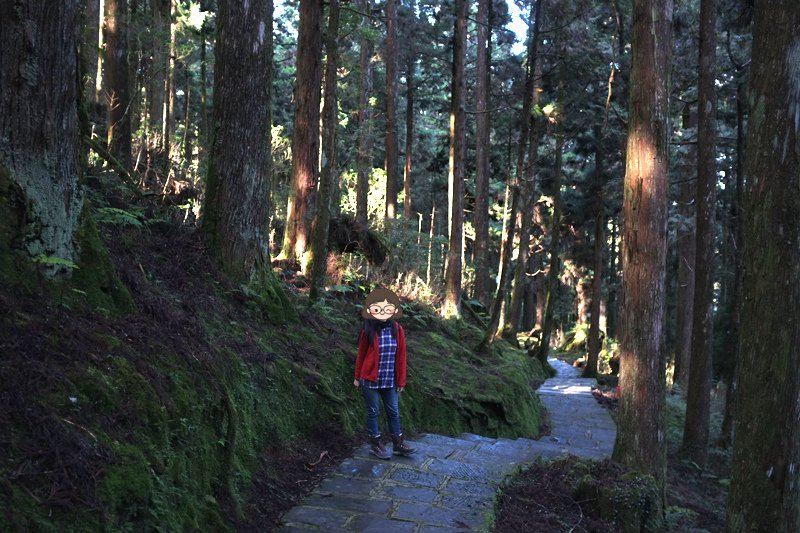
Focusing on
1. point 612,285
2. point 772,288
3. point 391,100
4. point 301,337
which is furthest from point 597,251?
point 772,288

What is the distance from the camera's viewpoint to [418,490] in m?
5.73

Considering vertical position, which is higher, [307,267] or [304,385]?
[307,267]

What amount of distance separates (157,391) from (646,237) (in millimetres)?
6199

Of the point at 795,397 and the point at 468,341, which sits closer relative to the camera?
the point at 795,397

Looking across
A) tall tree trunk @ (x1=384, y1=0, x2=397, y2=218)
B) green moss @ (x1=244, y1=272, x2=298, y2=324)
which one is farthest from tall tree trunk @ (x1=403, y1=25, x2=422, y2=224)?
green moss @ (x1=244, y1=272, x2=298, y2=324)

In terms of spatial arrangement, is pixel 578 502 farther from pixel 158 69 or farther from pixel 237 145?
pixel 158 69

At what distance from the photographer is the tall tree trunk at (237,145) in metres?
8.32

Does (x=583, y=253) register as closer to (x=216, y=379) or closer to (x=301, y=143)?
(x=301, y=143)

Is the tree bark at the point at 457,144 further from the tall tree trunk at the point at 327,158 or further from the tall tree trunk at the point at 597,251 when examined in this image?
the tall tree trunk at the point at 327,158

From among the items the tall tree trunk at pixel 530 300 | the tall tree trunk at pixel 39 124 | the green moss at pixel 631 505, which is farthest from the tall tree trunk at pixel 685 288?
the tall tree trunk at pixel 39 124

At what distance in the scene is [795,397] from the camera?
5.02 m

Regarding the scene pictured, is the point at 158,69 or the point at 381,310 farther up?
the point at 158,69

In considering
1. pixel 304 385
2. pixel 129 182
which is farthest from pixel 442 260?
pixel 304 385

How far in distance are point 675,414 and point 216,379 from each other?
52.6ft
